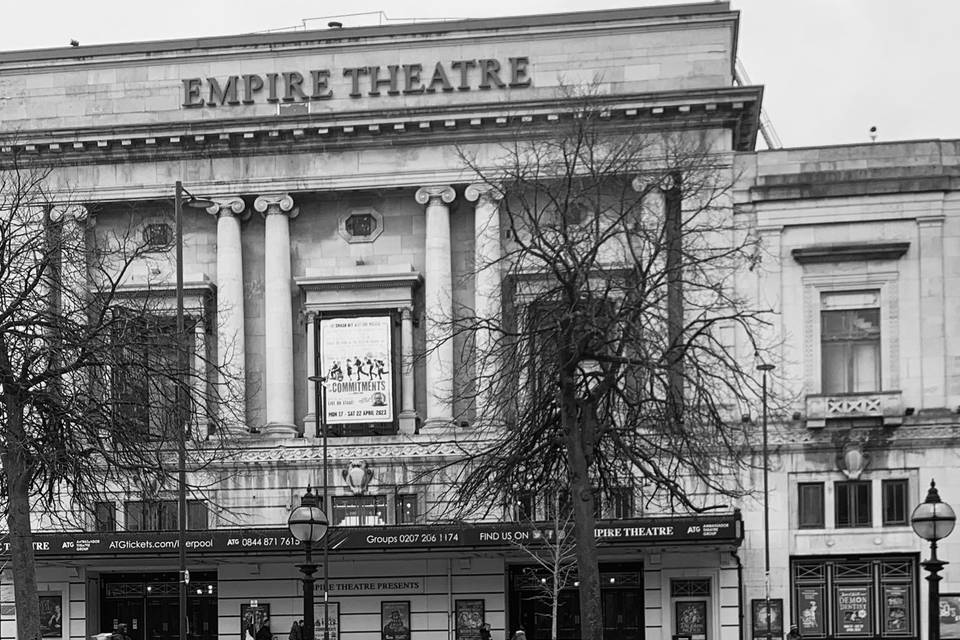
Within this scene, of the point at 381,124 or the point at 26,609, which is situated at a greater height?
the point at 381,124

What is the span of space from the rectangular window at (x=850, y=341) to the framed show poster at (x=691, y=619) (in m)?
8.35

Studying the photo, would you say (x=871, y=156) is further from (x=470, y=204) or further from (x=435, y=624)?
(x=435, y=624)

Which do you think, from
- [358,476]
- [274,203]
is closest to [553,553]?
[358,476]

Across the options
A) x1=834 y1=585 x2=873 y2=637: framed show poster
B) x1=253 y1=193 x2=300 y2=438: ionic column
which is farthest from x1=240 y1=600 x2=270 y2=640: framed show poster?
x1=834 y1=585 x2=873 y2=637: framed show poster

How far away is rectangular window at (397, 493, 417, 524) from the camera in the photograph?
59.9 meters

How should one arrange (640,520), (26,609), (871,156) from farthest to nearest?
(871,156) < (640,520) < (26,609)

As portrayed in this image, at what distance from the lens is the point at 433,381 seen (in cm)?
6000

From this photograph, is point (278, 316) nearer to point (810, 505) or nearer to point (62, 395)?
point (810, 505)

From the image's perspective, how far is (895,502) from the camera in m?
56.9

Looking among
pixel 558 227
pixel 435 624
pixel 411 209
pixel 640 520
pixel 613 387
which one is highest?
pixel 411 209

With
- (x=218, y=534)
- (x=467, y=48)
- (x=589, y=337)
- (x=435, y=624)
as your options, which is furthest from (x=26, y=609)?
(x=467, y=48)

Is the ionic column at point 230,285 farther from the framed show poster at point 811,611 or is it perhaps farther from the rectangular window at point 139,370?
the rectangular window at point 139,370

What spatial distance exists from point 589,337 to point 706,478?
3634 mm

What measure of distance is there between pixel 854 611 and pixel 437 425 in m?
15.2
